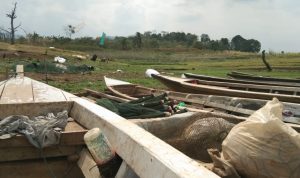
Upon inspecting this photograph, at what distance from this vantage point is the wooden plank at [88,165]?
3.08 m

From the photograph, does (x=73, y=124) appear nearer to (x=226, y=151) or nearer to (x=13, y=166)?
(x=13, y=166)

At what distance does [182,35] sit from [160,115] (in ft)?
267

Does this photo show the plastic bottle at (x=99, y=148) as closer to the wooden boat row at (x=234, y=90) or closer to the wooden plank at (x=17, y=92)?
the wooden plank at (x=17, y=92)

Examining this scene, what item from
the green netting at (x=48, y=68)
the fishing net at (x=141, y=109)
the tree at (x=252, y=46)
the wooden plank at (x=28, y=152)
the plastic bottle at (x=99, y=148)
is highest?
the plastic bottle at (x=99, y=148)

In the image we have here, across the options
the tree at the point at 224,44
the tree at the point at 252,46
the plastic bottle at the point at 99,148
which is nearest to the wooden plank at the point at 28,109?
the plastic bottle at the point at 99,148

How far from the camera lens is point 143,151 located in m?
2.44

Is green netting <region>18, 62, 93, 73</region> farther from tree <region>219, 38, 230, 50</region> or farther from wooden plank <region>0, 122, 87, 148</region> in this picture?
tree <region>219, 38, 230, 50</region>

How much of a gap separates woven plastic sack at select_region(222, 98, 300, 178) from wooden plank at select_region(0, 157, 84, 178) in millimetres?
1583

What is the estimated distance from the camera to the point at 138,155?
8.17 feet

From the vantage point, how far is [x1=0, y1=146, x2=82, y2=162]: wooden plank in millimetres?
3449

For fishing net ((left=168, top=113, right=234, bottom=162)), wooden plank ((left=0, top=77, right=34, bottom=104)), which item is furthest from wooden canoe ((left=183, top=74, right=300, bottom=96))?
wooden plank ((left=0, top=77, right=34, bottom=104))

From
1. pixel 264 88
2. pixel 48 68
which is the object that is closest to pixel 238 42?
pixel 48 68

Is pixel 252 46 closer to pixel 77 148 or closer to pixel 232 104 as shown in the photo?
pixel 232 104

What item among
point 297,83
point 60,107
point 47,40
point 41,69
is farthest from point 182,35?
point 60,107
